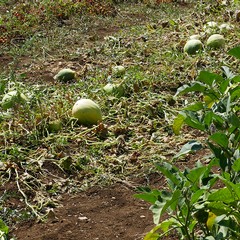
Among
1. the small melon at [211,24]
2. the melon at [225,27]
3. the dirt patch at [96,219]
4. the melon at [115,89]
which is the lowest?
the small melon at [211,24]

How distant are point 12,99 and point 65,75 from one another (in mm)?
1363

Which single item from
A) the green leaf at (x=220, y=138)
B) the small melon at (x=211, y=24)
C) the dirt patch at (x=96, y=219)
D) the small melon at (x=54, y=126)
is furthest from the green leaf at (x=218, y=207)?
the small melon at (x=211, y=24)

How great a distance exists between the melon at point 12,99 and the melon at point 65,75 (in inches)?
48.9

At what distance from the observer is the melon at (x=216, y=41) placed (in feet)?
24.2

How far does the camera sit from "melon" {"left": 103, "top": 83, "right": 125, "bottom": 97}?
20.2 ft

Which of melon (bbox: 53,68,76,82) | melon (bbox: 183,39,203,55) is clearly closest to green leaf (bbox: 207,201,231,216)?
melon (bbox: 53,68,76,82)

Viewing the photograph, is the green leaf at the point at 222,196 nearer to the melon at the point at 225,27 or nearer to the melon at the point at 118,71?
the melon at the point at 118,71

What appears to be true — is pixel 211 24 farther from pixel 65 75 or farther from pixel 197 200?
pixel 197 200

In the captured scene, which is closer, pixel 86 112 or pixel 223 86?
pixel 223 86

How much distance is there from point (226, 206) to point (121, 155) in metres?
2.66

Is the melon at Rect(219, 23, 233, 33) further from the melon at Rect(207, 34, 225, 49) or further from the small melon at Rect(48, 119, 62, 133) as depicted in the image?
the small melon at Rect(48, 119, 62, 133)

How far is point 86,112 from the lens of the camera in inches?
219

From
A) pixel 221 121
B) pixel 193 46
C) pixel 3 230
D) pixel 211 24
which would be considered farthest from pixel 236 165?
pixel 211 24

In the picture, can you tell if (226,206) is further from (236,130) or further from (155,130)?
(155,130)
